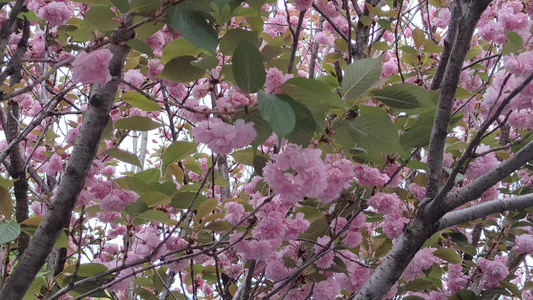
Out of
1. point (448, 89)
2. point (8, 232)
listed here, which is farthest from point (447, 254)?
point (8, 232)

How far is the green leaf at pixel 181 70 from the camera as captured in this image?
102 centimetres

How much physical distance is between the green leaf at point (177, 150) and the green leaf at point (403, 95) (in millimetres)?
523

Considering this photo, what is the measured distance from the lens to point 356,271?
167 cm

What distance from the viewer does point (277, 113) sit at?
2.43ft

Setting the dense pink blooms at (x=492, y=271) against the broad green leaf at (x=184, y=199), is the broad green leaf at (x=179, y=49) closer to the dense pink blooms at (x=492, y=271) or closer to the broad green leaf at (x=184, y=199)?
the broad green leaf at (x=184, y=199)

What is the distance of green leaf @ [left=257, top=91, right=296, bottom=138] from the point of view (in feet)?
2.36

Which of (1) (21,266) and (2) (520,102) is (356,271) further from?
(1) (21,266)

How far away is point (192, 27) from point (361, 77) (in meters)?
0.37

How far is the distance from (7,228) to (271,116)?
0.67 metres

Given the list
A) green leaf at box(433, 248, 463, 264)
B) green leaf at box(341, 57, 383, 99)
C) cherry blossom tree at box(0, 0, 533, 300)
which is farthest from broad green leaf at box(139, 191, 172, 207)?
green leaf at box(433, 248, 463, 264)

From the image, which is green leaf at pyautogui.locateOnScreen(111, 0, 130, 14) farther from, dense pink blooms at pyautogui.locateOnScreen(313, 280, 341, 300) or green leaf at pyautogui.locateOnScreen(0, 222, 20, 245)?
dense pink blooms at pyautogui.locateOnScreen(313, 280, 341, 300)

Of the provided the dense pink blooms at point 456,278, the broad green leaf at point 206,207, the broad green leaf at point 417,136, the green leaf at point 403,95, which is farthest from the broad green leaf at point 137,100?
the dense pink blooms at point 456,278

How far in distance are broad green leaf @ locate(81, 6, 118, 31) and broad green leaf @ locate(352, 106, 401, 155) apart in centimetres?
56

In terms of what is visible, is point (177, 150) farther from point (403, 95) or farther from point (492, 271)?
point (492, 271)
